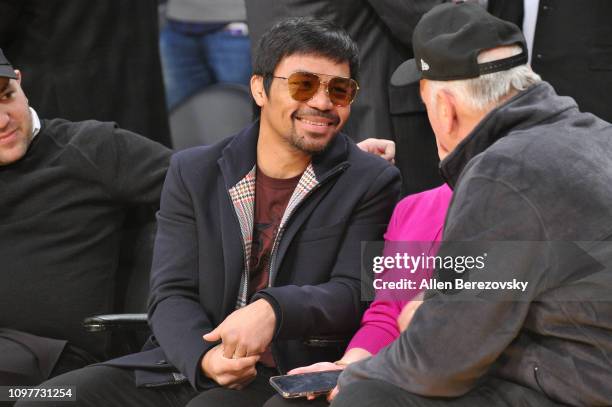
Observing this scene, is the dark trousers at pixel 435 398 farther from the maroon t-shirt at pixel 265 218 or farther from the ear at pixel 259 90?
the ear at pixel 259 90

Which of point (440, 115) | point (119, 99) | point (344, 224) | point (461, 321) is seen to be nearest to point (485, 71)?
point (440, 115)

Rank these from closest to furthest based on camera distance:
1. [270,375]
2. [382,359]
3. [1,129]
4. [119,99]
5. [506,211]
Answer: [506,211]
[382,359]
[270,375]
[1,129]
[119,99]

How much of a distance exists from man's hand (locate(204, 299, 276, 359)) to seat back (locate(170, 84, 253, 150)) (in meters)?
2.65

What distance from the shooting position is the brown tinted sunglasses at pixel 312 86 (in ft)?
11.9

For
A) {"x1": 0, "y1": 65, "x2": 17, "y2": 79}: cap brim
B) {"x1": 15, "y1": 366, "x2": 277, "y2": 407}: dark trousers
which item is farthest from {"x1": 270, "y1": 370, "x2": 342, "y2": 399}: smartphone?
{"x1": 0, "y1": 65, "x2": 17, "y2": 79}: cap brim

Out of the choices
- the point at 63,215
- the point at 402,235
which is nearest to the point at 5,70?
the point at 63,215

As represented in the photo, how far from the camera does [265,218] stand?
3613 mm

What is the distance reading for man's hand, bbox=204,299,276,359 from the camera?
318 centimetres

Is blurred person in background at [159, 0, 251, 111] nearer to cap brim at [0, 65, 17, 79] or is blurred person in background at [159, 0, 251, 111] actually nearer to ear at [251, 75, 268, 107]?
cap brim at [0, 65, 17, 79]

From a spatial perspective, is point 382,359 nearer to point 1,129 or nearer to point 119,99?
point 1,129

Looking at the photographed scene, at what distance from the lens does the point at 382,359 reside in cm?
279

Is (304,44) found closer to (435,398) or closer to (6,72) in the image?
(6,72)

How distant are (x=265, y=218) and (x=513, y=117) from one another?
115cm

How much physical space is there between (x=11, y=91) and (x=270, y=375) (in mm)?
1602
